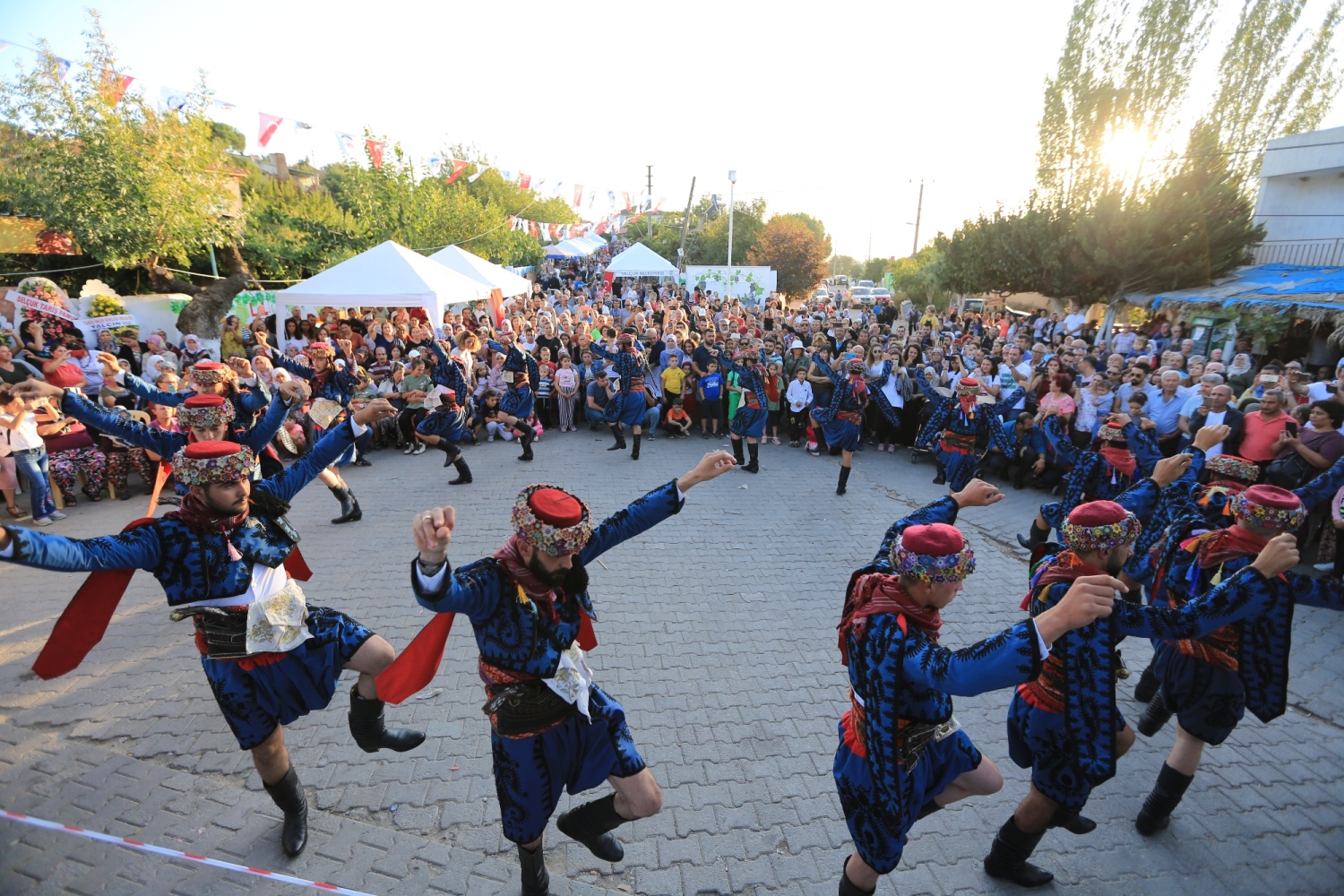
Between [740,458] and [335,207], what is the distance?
51.9ft

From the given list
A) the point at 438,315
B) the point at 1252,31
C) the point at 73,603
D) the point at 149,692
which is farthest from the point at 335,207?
the point at 1252,31

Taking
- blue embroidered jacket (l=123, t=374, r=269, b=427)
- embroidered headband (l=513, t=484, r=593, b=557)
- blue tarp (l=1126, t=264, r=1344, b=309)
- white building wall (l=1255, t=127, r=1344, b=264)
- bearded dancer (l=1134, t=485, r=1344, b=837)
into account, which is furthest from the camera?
white building wall (l=1255, t=127, r=1344, b=264)

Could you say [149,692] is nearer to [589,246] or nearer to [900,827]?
[900,827]

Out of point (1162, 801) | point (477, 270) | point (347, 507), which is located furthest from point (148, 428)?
point (477, 270)

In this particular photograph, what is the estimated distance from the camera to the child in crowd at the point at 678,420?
1110 cm

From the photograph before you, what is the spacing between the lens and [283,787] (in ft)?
9.62

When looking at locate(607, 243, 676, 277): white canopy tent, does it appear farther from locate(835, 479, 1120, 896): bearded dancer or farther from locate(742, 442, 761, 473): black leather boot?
locate(835, 479, 1120, 896): bearded dancer

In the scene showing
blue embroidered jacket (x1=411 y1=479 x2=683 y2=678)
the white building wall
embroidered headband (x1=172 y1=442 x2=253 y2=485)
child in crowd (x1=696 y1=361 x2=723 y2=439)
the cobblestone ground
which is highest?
the white building wall

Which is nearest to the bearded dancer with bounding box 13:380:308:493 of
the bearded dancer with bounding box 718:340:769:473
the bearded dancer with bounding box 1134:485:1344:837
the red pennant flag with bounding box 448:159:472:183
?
the bearded dancer with bounding box 1134:485:1344:837

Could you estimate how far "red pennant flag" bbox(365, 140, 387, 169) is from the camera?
586 inches

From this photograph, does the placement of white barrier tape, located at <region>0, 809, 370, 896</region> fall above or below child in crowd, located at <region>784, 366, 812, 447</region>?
below

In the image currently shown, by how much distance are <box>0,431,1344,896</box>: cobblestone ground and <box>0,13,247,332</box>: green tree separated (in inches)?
354

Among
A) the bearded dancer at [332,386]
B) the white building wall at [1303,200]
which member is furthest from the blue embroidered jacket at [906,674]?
the white building wall at [1303,200]

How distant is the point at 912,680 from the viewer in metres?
2.15
